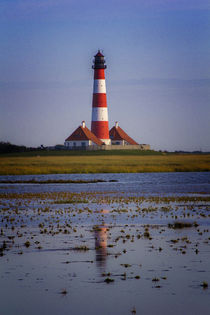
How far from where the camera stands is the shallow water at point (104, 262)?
38.1ft

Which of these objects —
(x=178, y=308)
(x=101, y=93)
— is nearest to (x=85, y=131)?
(x=101, y=93)

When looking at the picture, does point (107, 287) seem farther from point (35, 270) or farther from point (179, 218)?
point (179, 218)

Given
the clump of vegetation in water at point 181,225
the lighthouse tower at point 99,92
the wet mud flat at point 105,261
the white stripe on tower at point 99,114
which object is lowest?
the wet mud flat at point 105,261

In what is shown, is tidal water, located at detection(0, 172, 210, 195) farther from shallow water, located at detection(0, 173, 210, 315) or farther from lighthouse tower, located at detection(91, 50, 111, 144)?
lighthouse tower, located at detection(91, 50, 111, 144)

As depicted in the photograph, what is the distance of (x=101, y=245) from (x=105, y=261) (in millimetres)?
2448

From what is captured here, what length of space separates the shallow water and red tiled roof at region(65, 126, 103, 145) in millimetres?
74840

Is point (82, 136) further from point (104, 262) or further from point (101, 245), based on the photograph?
point (104, 262)

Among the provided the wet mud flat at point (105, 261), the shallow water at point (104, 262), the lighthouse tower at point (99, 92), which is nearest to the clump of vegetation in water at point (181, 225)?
the wet mud flat at point (105, 261)

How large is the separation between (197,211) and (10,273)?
14676mm

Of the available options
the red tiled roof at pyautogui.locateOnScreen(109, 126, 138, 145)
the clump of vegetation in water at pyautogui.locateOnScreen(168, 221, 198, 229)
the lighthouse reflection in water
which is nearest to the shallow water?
the lighthouse reflection in water

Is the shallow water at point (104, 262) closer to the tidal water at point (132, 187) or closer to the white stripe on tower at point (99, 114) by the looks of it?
the tidal water at point (132, 187)

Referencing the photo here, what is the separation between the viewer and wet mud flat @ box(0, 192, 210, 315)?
1163 centimetres

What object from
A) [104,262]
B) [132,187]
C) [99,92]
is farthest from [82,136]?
[104,262]

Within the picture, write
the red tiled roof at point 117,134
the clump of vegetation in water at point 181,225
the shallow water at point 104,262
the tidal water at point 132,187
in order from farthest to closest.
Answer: the red tiled roof at point 117,134 < the tidal water at point 132,187 < the clump of vegetation in water at point 181,225 < the shallow water at point 104,262
